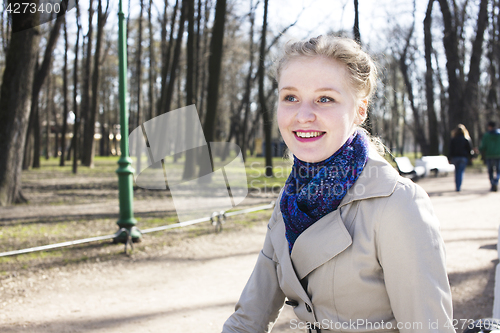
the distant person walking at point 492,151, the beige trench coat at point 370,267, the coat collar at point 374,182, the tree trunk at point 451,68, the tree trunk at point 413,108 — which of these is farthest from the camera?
the tree trunk at point 413,108

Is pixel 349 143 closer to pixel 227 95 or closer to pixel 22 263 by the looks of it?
pixel 22 263

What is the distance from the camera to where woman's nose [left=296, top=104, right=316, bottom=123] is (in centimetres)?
161

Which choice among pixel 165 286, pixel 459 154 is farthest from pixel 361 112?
pixel 459 154

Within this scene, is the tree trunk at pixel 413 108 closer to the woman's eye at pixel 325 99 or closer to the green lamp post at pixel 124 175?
the green lamp post at pixel 124 175

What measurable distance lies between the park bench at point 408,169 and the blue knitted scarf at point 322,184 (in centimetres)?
1152

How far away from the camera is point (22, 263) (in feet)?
17.3

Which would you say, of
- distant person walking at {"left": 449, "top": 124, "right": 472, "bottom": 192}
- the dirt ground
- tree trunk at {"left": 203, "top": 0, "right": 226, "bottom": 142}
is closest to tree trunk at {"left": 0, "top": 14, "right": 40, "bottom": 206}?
the dirt ground

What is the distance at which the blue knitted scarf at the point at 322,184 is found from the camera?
162 cm

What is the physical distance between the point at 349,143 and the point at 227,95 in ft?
119

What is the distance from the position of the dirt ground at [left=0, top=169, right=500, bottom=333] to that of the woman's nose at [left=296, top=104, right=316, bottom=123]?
8.12 ft

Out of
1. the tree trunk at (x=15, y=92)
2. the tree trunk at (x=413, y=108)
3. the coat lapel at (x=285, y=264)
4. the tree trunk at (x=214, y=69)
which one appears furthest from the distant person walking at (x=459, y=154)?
the tree trunk at (x=413, y=108)

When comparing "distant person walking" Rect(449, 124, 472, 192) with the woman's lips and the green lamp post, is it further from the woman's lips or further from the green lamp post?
the woman's lips

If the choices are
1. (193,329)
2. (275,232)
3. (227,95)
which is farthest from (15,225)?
(227,95)

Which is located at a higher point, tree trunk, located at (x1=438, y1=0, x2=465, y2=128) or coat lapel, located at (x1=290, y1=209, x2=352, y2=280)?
tree trunk, located at (x1=438, y1=0, x2=465, y2=128)
